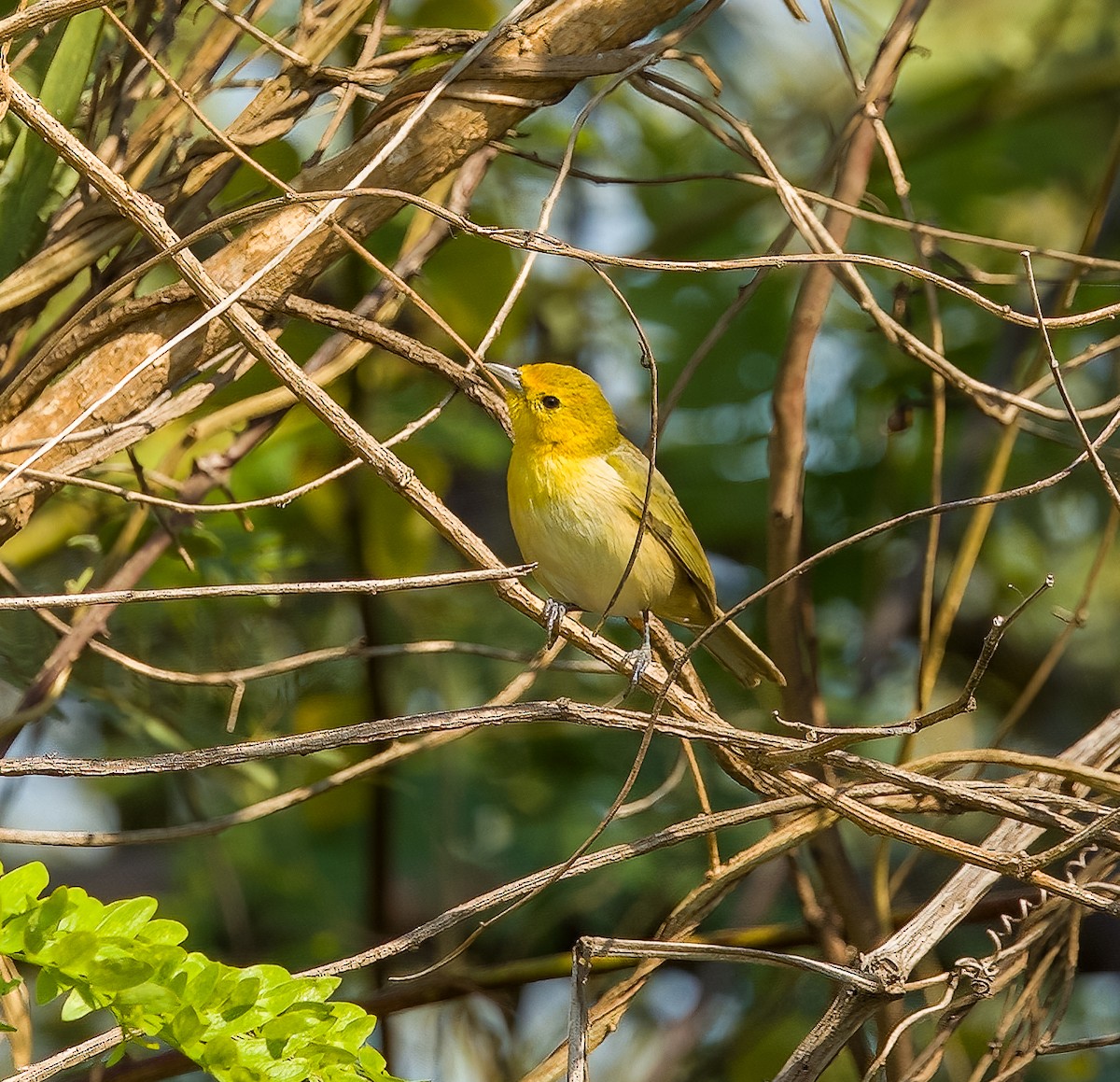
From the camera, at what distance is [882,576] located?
376cm

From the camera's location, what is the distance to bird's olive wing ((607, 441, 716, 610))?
304 centimetres

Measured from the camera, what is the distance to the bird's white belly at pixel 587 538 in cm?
298

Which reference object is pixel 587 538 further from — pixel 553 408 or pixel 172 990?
pixel 172 990

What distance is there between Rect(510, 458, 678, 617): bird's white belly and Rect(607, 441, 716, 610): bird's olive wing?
24 millimetres

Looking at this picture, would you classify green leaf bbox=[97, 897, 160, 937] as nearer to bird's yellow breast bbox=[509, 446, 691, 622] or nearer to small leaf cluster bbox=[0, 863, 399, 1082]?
small leaf cluster bbox=[0, 863, 399, 1082]

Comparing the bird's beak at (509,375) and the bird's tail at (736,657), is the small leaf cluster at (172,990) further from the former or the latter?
the bird's beak at (509,375)

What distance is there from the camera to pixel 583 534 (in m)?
2.97

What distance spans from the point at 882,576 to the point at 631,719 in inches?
85.1

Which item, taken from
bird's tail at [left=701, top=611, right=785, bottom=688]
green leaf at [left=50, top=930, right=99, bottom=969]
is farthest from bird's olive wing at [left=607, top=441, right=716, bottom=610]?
green leaf at [left=50, top=930, right=99, bottom=969]

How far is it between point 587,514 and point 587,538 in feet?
0.18

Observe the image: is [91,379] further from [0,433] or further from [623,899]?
[623,899]

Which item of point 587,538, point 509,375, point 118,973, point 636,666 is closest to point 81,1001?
point 118,973

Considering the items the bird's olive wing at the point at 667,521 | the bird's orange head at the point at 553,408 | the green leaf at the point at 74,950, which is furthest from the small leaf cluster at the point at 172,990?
the bird's orange head at the point at 553,408

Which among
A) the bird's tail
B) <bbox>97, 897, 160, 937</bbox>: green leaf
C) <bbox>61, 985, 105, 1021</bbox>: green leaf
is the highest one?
<bbox>97, 897, 160, 937</bbox>: green leaf
